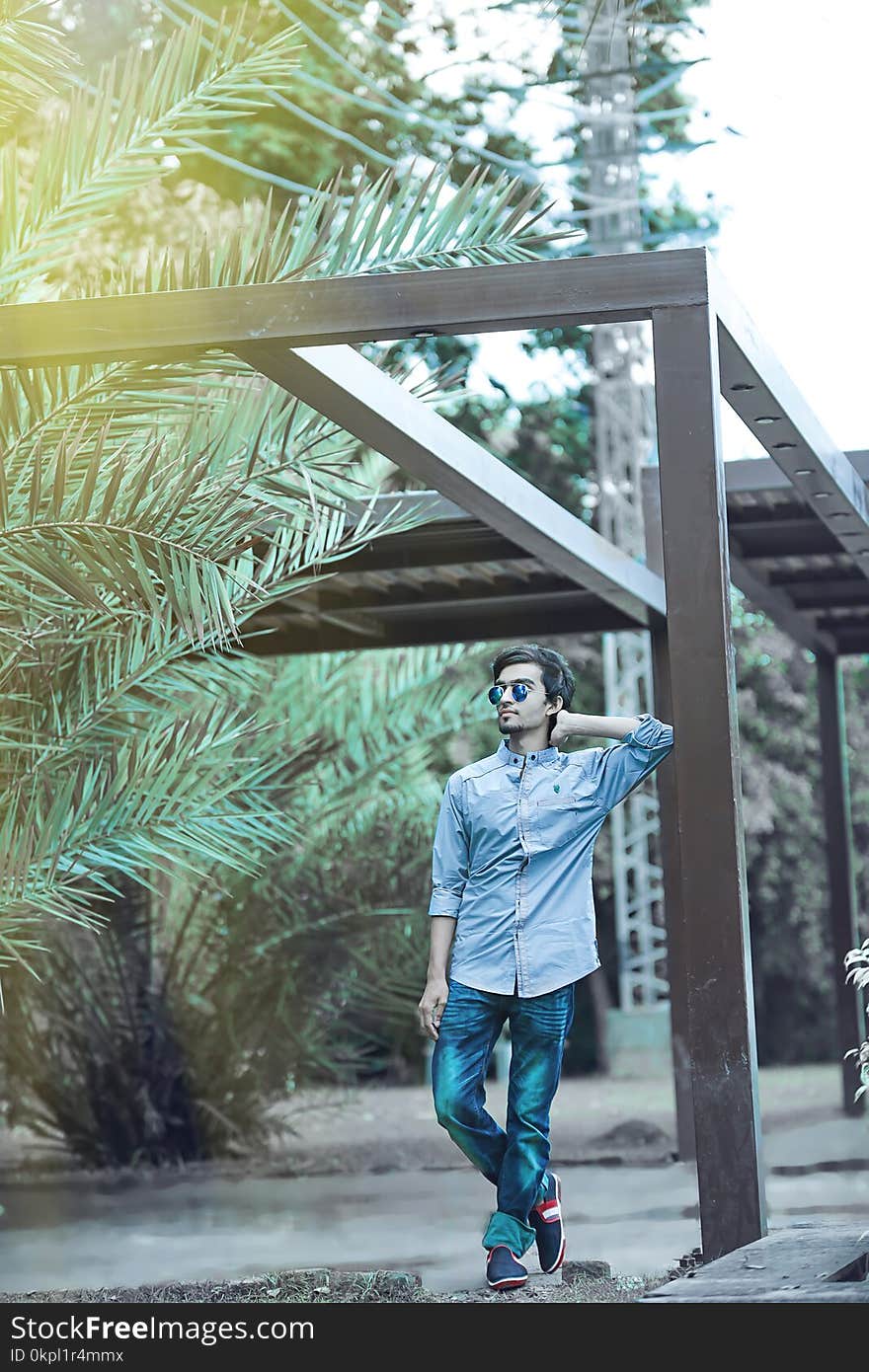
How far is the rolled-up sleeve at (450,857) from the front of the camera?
15.7 feet

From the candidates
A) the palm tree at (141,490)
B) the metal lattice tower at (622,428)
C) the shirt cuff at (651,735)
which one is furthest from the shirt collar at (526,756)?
the metal lattice tower at (622,428)

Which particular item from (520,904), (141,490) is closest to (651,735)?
(520,904)

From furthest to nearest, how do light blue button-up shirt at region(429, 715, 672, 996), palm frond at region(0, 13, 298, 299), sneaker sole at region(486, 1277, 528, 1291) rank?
palm frond at region(0, 13, 298, 299), light blue button-up shirt at region(429, 715, 672, 996), sneaker sole at region(486, 1277, 528, 1291)

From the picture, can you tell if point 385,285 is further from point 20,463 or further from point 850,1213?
point 850,1213

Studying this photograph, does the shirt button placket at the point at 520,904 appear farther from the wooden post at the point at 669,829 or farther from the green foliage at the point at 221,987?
the green foliage at the point at 221,987

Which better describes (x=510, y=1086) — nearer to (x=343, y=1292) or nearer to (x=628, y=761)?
(x=343, y=1292)

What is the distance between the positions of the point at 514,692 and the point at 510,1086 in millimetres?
1025

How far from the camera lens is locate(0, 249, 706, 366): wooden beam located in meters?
4.48

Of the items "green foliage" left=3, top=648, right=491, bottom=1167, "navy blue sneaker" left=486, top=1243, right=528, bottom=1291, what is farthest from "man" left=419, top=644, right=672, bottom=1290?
"green foliage" left=3, top=648, right=491, bottom=1167

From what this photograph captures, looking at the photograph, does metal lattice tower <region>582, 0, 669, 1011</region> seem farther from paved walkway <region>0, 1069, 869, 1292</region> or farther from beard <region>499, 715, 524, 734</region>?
beard <region>499, 715, 524, 734</region>

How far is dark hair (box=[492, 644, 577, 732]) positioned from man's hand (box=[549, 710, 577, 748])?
18mm

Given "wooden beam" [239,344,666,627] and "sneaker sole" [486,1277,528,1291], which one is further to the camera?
"wooden beam" [239,344,666,627]

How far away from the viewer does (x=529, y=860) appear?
473 centimetres
